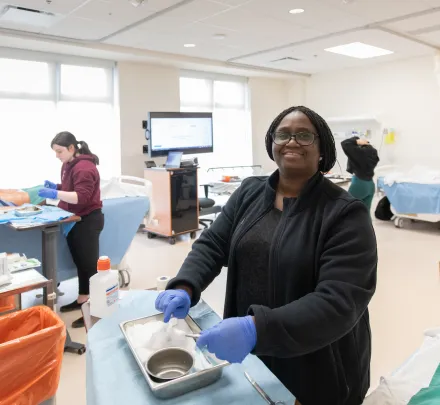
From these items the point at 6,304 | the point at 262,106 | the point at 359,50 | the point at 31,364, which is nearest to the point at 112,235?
the point at 6,304

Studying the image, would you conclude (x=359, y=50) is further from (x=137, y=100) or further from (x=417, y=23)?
(x=137, y=100)

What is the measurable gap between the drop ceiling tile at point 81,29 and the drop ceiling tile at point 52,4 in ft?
0.99

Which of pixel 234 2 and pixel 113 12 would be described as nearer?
pixel 234 2

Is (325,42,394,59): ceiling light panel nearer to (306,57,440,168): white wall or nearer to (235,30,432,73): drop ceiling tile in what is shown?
(235,30,432,73): drop ceiling tile

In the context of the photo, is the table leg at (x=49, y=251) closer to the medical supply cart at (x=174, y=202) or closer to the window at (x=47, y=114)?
the medical supply cart at (x=174, y=202)

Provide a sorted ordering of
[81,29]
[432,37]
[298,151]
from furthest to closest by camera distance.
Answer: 1. [432,37]
2. [81,29]
3. [298,151]

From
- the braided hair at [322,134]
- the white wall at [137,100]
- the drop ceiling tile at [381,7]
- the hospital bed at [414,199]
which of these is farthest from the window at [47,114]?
the braided hair at [322,134]

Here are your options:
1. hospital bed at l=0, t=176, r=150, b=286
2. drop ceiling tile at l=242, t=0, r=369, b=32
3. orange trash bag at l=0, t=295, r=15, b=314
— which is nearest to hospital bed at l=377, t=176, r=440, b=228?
drop ceiling tile at l=242, t=0, r=369, b=32

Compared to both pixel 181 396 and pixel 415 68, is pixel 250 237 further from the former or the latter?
pixel 415 68

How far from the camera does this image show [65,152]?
2934 millimetres

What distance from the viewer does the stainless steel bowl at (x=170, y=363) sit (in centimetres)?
99

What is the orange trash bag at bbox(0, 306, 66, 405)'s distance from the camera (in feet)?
4.75

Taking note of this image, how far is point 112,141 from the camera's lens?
232 inches

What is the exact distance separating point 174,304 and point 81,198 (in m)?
1.95
